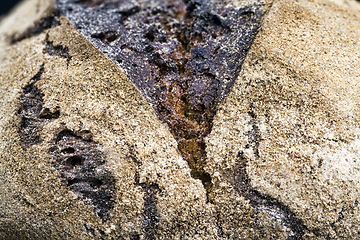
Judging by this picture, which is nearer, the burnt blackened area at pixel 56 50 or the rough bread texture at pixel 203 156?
the rough bread texture at pixel 203 156

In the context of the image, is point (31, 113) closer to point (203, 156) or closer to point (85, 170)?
point (85, 170)

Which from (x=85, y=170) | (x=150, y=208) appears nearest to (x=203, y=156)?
(x=150, y=208)

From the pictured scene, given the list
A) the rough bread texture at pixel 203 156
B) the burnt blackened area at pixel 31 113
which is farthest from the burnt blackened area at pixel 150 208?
the burnt blackened area at pixel 31 113

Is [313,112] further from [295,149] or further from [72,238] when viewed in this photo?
[72,238]

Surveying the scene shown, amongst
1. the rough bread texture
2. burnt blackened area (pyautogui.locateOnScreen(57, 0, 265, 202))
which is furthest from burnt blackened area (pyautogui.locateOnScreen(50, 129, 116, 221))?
burnt blackened area (pyautogui.locateOnScreen(57, 0, 265, 202))

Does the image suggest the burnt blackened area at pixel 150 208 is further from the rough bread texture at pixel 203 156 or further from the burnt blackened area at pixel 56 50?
the burnt blackened area at pixel 56 50
